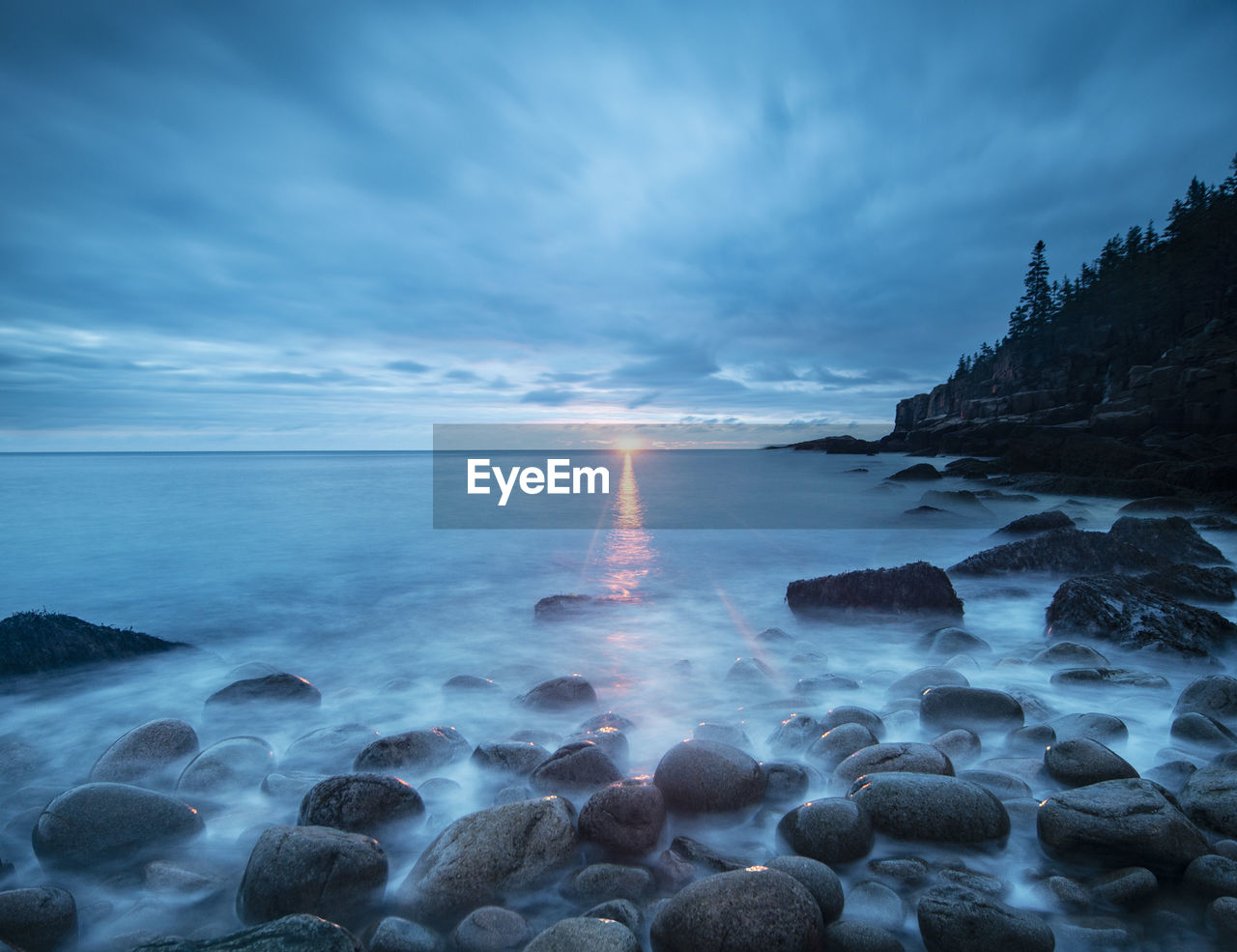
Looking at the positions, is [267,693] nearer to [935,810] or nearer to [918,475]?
[935,810]

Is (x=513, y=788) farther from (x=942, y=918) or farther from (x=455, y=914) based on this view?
(x=942, y=918)

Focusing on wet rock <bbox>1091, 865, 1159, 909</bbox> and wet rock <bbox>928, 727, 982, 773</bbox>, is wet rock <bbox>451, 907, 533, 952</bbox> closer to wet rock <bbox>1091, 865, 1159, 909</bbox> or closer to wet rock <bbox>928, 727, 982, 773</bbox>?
wet rock <bbox>1091, 865, 1159, 909</bbox>

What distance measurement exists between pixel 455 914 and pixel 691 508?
22.9 m

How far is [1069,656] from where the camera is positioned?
597 cm

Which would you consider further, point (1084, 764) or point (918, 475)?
point (918, 475)

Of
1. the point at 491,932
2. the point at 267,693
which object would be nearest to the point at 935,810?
the point at 491,932

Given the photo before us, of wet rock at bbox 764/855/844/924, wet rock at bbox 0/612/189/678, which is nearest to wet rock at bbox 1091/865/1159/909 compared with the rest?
wet rock at bbox 764/855/844/924

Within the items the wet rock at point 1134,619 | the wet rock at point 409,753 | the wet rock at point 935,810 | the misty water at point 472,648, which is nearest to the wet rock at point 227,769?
the misty water at point 472,648

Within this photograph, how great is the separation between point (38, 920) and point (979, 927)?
4126 mm

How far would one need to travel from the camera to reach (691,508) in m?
25.4

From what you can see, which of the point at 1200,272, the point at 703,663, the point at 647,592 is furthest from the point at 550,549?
the point at 1200,272

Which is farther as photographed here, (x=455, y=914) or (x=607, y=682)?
(x=607, y=682)

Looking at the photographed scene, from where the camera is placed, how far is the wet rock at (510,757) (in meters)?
4.18

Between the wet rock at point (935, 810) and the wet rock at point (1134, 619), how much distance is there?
4.52m
